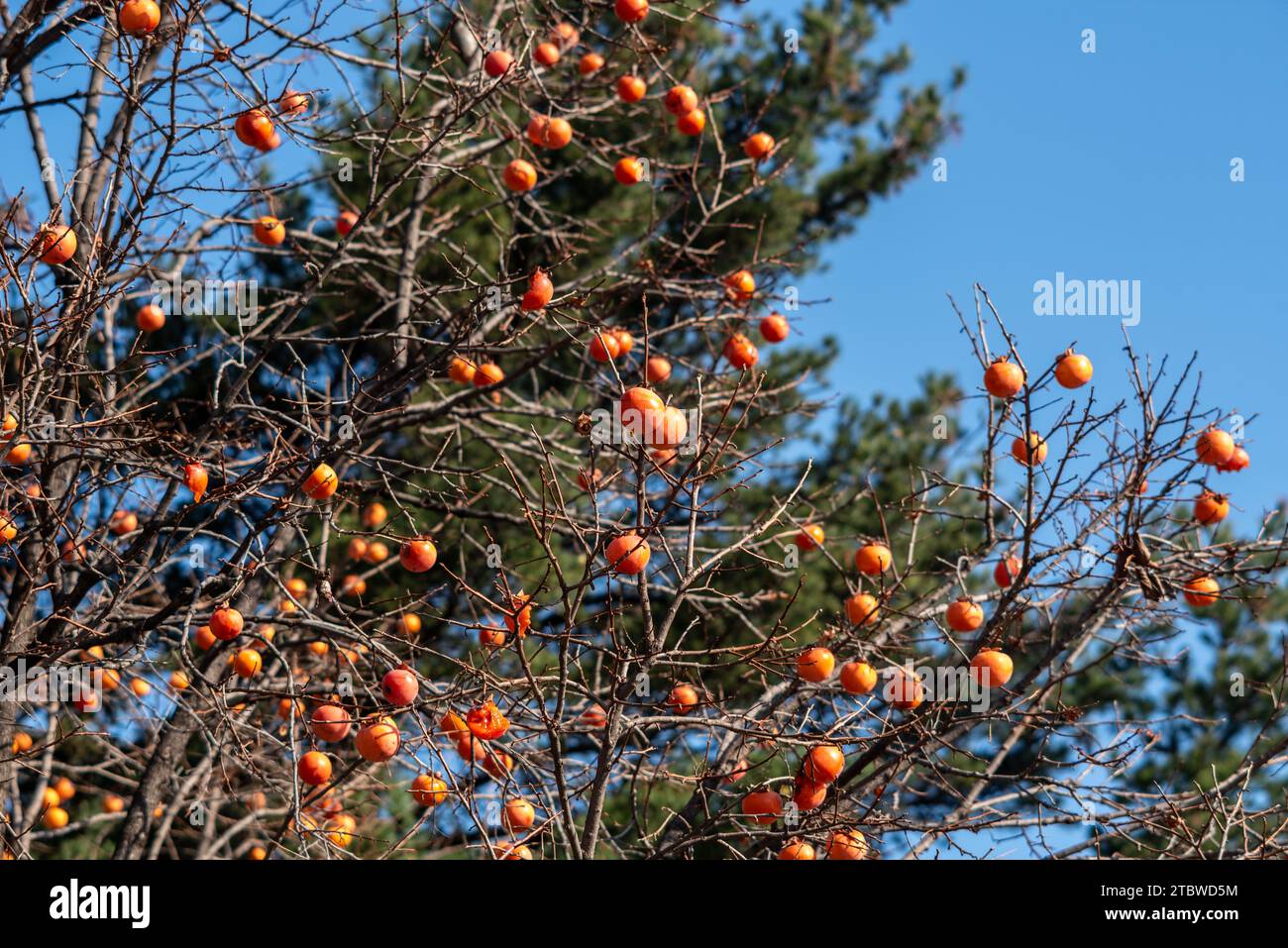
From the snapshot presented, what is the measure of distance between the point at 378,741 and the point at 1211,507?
143 inches

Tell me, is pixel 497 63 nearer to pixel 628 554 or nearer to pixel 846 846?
pixel 628 554

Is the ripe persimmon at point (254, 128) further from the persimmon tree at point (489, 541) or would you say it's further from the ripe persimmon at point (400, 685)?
the ripe persimmon at point (400, 685)

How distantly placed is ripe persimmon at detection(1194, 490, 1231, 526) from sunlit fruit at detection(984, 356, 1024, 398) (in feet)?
3.23

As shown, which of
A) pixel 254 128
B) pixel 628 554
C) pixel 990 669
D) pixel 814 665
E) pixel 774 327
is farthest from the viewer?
pixel 774 327

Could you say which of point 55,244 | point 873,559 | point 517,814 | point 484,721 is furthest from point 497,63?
point 517,814

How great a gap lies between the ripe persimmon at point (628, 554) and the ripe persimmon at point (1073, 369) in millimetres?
2190

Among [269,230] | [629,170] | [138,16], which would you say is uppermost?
[629,170]

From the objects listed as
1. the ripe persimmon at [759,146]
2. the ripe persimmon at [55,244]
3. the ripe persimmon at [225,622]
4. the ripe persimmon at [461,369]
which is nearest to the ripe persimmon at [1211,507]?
the ripe persimmon at [759,146]

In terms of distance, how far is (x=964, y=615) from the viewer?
4945 mm

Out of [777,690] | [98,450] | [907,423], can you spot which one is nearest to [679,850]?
[777,690]

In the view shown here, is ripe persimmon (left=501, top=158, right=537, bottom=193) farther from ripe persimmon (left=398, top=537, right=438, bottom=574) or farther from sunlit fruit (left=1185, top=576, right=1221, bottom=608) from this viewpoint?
sunlit fruit (left=1185, top=576, right=1221, bottom=608)

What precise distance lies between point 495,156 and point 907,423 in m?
5.11

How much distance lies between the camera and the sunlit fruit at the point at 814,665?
14.1ft
